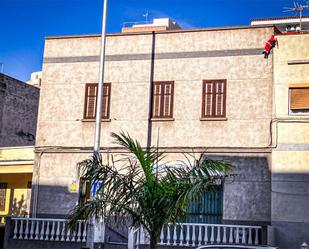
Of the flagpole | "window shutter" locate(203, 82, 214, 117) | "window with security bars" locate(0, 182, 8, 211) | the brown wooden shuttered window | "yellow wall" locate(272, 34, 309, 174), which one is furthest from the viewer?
"window with security bars" locate(0, 182, 8, 211)

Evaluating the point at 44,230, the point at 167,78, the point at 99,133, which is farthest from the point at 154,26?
the point at 44,230

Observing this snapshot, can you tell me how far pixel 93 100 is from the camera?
21844 mm

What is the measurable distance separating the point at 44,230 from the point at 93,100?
5037mm

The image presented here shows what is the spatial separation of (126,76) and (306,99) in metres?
6.44

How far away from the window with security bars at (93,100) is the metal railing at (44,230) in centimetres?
416

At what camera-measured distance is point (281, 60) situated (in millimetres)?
19609

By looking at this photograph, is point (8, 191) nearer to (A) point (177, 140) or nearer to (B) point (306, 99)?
(A) point (177, 140)

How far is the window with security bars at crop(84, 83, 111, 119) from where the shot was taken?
21.6m

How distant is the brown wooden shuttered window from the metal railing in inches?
313

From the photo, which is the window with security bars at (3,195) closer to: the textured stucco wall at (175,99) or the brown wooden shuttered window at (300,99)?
the textured stucco wall at (175,99)

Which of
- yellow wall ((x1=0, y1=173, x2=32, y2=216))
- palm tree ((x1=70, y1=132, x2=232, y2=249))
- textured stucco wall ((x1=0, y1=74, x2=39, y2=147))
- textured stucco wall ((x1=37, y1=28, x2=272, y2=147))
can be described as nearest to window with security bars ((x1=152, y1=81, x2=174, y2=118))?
textured stucco wall ((x1=37, y1=28, x2=272, y2=147))

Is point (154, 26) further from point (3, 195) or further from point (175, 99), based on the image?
point (3, 195)

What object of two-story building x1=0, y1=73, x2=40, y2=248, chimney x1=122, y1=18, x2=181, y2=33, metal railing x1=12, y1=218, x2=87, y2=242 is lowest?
metal railing x1=12, y1=218, x2=87, y2=242

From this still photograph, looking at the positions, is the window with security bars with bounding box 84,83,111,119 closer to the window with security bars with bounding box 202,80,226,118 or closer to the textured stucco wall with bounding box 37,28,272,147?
the textured stucco wall with bounding box 37,28,272,147
